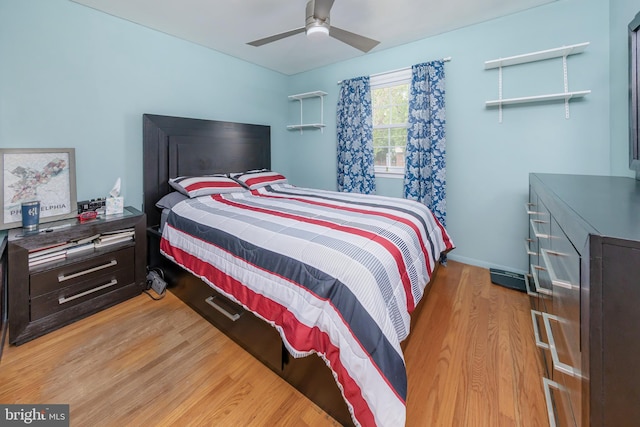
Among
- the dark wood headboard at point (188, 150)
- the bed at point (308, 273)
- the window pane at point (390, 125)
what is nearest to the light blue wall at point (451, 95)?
the dark wood headboard at point (188, 150)

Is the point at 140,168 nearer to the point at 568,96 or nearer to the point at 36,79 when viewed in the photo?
the point at 36,79

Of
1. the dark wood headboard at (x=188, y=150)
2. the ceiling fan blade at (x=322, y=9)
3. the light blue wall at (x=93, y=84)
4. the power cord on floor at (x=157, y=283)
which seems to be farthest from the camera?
the dark wood headboard at (x=188, y=150)

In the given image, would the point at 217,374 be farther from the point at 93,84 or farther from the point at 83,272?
the point at 93,84

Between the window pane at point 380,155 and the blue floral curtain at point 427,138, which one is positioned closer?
the blue floral curtain at point 427,138

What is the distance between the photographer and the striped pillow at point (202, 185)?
2.65 m

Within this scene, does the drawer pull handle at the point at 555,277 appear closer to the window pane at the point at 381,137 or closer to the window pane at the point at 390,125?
the window pane at the point at 390,125

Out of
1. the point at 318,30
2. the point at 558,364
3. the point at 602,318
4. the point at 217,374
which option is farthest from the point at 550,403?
the point at 318,30

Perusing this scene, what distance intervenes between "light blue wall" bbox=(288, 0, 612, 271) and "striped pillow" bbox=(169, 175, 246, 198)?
205 cm

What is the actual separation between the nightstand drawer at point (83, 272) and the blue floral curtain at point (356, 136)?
2593 mm

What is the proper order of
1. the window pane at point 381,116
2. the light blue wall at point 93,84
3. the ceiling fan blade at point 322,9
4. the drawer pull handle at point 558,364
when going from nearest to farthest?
the drawer pull handle at point 558,364, the ceiling fan blade at point 322,9, the light blue wall at point 93,84, the window pane at point 381,116

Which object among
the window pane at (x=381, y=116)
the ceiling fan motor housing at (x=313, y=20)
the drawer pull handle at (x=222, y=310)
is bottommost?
the drawer pull handle at (x=222, y=310)

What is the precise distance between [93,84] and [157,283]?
1.86 meters

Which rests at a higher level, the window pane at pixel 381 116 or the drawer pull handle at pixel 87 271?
the window pane at pixel 381 116

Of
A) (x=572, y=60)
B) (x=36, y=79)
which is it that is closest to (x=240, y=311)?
(x=36, y=79)
